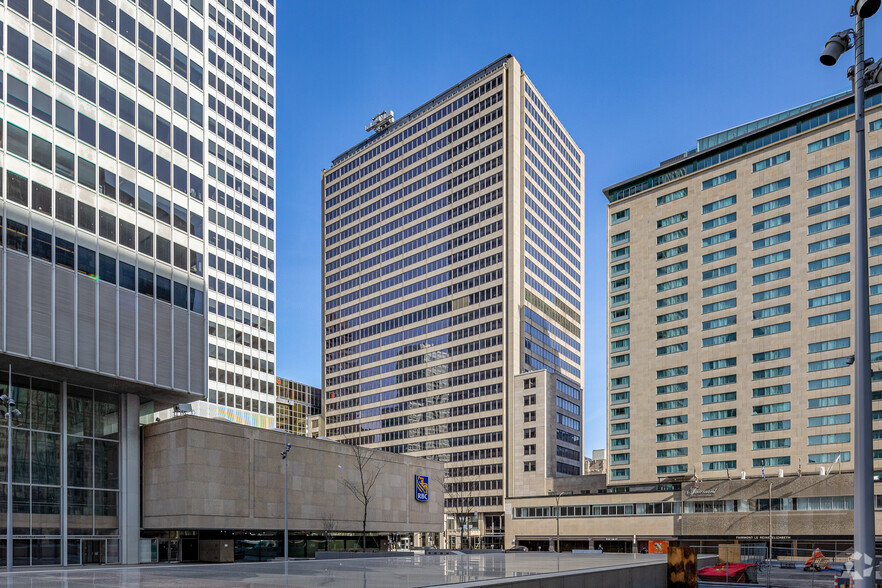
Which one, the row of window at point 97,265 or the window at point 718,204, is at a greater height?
the window at point 718,204

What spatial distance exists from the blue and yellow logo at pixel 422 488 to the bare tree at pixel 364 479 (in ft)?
23.9

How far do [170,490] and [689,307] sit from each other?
8620cm

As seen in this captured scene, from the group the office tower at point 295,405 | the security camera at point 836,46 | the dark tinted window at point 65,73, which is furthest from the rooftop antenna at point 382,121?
the security camera at point 836,46

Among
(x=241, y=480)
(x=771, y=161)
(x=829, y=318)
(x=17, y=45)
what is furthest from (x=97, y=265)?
(x=771, y=161)

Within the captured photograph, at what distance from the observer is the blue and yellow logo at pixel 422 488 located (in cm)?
7694

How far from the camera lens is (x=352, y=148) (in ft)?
630

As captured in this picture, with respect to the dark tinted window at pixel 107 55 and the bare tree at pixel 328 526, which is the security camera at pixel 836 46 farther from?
the bare tree at pixel 328 526

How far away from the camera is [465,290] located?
15750 centimetres

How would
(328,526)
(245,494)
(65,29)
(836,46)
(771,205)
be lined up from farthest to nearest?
1. (771,205)
2. (328,526)
3. (245,494)
4. (65,29)
5. (836,46)

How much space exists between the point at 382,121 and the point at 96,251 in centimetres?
14444

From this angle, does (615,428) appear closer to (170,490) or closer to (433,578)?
(170,490)

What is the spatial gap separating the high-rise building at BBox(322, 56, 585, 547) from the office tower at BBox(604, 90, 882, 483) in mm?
26092

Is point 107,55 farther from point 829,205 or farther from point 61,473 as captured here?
point 829,205

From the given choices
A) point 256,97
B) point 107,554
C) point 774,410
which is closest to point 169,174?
point 107,554
